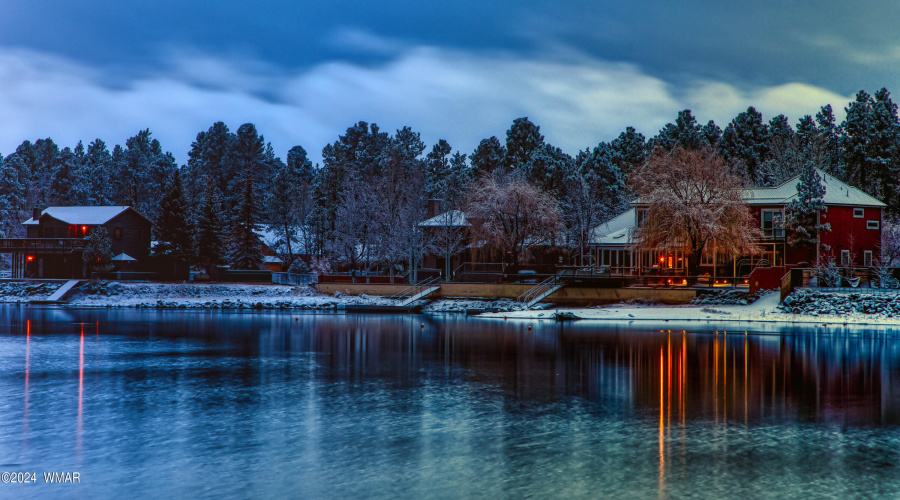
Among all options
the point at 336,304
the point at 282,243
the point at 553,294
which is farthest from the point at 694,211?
the point at 282,243

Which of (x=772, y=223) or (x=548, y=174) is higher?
(x=548, y=174)

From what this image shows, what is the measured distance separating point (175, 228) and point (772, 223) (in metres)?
57.6

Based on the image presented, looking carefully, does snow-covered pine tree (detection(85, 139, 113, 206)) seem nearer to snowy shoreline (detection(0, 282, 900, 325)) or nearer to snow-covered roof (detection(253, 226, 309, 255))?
snow-covered roof (detection(253, 226, 309, 255))

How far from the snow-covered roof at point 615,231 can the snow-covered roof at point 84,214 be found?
52.4 meters

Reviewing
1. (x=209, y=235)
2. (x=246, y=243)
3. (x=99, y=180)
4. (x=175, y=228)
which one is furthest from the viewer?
(x=99, y=180)

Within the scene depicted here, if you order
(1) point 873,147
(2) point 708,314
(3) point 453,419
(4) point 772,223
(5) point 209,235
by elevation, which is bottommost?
(3) point 453,419

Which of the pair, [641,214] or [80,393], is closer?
[80,393]

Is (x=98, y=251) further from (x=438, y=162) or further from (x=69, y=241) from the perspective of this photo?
(x=438, y=162)

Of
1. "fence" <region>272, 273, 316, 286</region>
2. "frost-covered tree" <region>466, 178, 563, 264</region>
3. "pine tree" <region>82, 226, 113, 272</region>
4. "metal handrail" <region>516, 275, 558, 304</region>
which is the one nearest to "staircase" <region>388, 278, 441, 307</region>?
"frost-covered tree" <region>466, 178, 563, 264</region>

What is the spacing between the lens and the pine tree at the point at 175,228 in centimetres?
8003

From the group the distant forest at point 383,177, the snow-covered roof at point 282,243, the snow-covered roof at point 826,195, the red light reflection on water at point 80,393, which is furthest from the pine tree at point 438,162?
the red light reflection on water at point 80,393

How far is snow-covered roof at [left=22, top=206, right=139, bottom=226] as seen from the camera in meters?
84.4

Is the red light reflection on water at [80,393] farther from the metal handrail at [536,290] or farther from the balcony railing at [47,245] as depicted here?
the balcony railing at [47,245]

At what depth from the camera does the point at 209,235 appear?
264ft
